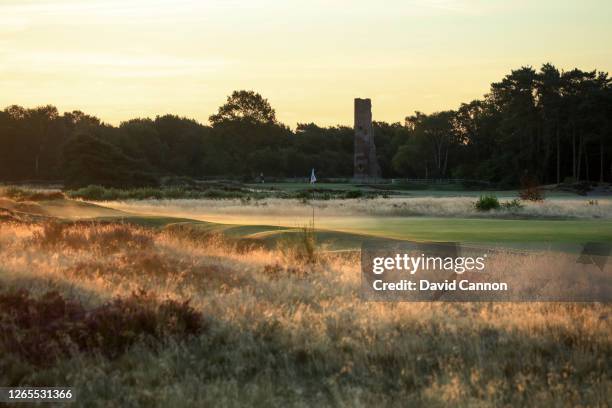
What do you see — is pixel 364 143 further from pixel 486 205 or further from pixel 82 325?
pixel 82 325

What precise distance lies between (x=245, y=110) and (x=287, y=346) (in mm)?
111606

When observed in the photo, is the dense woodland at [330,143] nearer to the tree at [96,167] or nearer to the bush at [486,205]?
the tree at [96,167]

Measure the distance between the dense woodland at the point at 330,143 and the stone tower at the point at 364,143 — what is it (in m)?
10.6

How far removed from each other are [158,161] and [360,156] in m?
28.6

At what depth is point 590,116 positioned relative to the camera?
268 feet

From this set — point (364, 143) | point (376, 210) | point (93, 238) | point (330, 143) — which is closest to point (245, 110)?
point (330, 143)

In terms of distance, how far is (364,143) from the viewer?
89.2 meters

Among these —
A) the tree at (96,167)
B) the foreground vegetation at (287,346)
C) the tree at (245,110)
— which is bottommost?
the foreground vegetation at (287,346)

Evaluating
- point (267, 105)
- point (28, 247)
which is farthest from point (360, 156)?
point (28, 247)

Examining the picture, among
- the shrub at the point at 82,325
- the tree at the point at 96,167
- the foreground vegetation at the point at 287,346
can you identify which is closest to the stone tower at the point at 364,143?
the tree at the point at 96,167

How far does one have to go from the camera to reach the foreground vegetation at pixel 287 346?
7.70 metres

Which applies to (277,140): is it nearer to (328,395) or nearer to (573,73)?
(573,73)

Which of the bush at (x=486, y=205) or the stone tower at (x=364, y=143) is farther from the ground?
the stone tower at (x=364, y=143)

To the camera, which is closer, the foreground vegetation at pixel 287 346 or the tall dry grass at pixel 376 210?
the foreground vegetation at pixel 287 346
